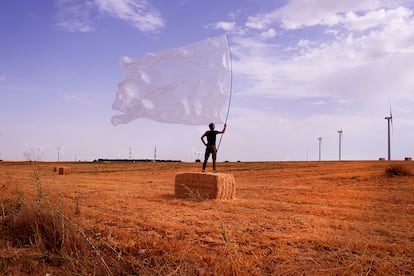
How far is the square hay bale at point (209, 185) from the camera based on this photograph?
12.6 meters

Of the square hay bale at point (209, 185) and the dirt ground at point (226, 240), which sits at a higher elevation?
the square hay bale at point (209, 185)

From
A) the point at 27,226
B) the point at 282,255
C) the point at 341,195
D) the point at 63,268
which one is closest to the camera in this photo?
the point at 63,268

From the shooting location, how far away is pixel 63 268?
5438 mm

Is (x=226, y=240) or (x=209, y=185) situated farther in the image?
(x=209, y=185)

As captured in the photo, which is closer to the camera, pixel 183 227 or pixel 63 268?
pixel 63 268

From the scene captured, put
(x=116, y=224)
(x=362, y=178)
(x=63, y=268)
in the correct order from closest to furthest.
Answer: (x=63, y=268)
(x=116, y=224)
(x=362, y=178)

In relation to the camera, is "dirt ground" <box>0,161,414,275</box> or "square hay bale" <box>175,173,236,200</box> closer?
"dirt ground" <box>0,161,414,275</box>

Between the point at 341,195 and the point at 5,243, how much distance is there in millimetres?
10501

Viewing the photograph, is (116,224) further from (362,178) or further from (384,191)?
(362,178)

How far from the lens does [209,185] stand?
12.9 meters

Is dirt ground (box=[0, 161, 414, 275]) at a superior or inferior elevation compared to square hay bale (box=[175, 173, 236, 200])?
inferior

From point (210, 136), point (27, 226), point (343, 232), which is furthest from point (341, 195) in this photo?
point (27, 226)

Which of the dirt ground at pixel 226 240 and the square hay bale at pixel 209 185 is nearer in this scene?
the dirt ground at pixel 226 240

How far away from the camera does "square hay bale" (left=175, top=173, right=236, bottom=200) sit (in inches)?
498
